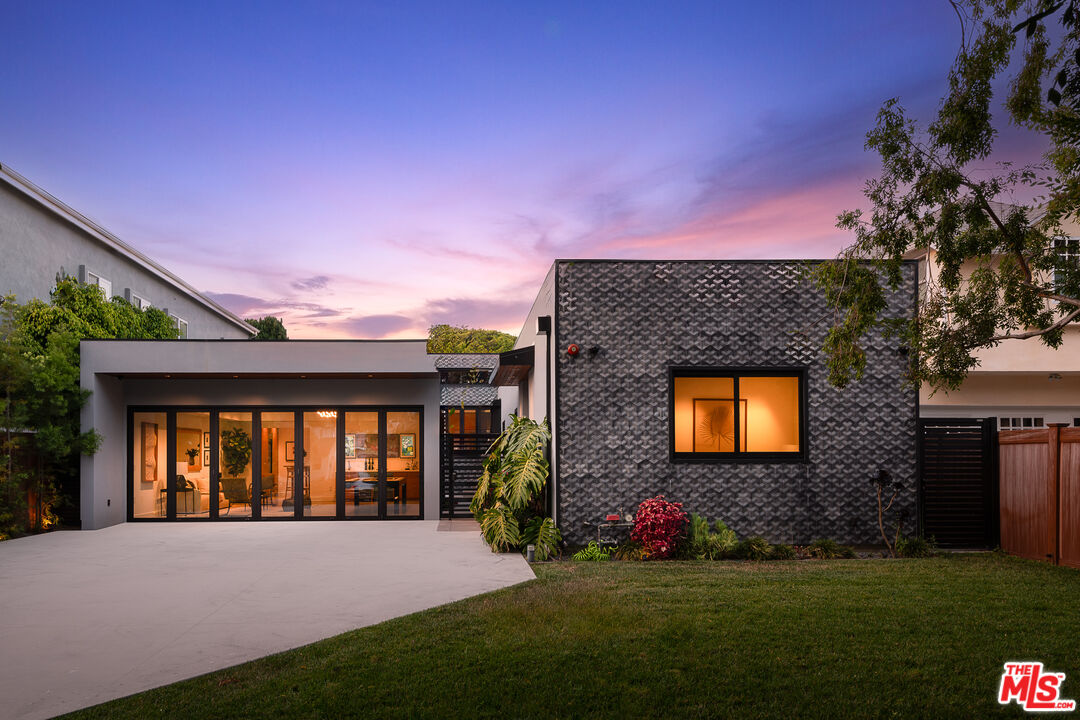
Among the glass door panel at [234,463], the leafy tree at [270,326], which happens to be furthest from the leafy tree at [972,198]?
the leafy tree at [270,326]

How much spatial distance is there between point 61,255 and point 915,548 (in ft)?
62.0

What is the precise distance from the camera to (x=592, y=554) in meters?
10.1

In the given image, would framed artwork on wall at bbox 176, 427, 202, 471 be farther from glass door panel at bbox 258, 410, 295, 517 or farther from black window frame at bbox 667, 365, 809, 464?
black window frame at bbox 667, 365, 809, 464

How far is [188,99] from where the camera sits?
14.2 meters

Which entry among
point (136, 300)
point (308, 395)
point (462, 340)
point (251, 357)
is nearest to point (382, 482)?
point (308, 395)

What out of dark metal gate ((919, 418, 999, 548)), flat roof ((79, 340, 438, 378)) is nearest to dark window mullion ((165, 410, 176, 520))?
flat roof ((79, 340, 438, 378))

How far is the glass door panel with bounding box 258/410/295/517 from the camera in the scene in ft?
51.4

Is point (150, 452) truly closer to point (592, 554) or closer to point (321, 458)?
point (321, 458)

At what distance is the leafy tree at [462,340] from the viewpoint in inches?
2124

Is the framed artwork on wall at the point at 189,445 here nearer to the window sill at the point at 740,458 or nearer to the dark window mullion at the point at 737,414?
the window sill at the point at 740,458

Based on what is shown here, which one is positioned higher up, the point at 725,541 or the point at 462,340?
the point at 462,340

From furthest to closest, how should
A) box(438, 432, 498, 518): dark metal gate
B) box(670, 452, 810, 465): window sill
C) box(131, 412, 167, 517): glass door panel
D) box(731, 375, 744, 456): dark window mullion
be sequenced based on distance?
box(131, 412, 167, 517): glass door panel
box(438, 432, 498, 518): dark metal gate
box(731, 375, 744, 456): dark window mullion
box(670, 452, 810, 465): window sill

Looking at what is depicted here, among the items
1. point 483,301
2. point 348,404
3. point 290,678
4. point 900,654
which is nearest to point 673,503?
point 900,654

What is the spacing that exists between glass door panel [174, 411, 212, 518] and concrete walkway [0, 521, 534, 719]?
1.99 m
